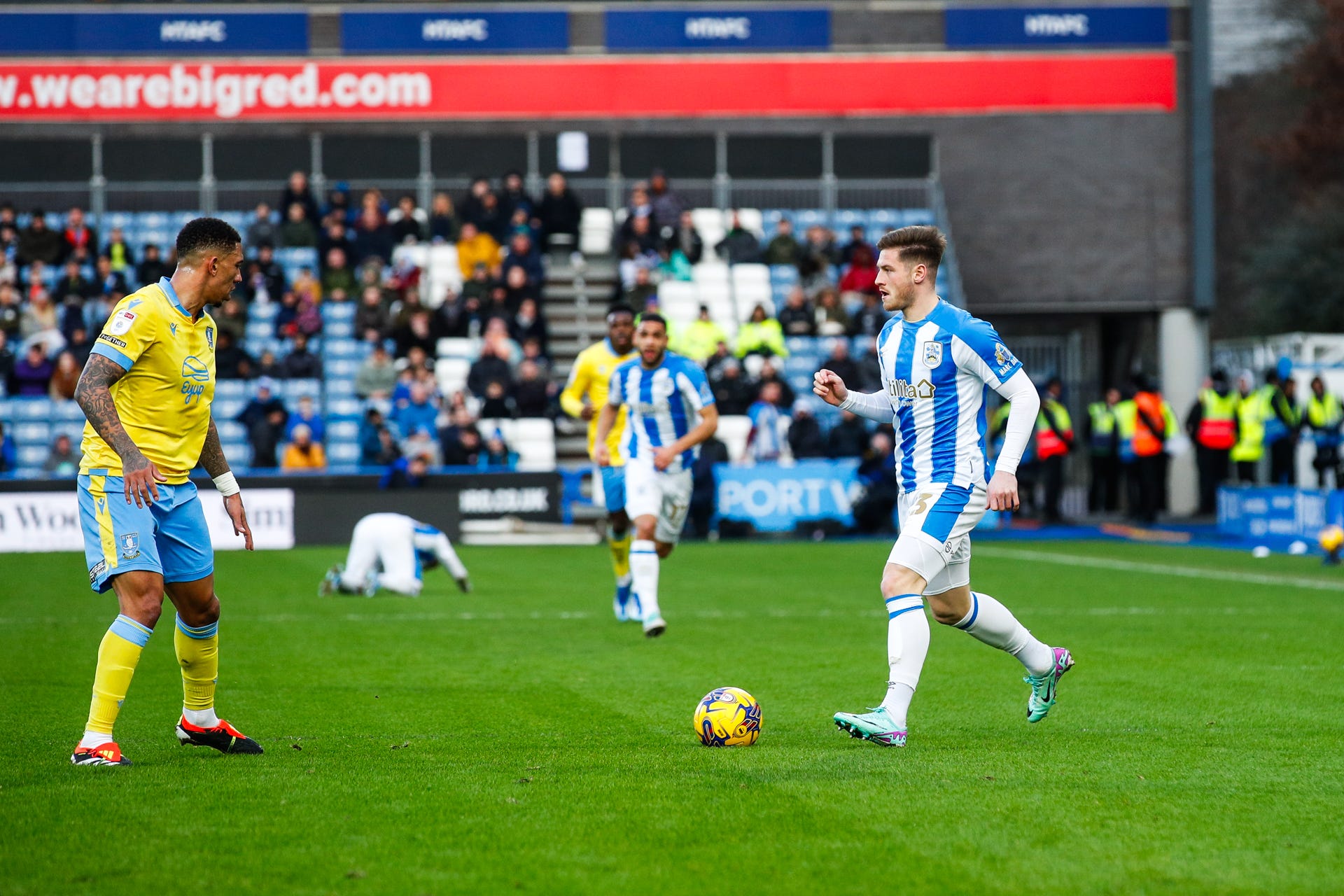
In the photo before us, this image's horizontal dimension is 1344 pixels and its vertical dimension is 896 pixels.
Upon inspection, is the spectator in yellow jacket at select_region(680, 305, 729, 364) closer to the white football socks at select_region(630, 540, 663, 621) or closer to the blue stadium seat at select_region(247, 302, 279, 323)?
the blue stadium seat at select_region(247, 302, 279, 323)

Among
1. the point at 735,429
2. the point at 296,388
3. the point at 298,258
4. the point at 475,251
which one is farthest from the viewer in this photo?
the point at 298,258

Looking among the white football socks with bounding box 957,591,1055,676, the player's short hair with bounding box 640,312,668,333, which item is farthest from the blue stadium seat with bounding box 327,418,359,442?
the white football socks with bounding box 957,591,1055,676

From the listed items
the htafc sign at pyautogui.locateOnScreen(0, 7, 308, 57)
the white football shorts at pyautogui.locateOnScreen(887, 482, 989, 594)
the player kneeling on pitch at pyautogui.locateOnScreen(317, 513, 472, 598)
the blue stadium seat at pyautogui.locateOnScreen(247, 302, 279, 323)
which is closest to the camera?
the white football shorts at pyautogui.locateOnScreen(887, 482, 989, 594)

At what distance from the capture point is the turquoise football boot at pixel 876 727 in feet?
22.1

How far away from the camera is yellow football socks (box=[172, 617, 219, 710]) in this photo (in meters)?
6.98

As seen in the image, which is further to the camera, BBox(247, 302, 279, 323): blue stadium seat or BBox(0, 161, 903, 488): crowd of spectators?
BBox(247, 302, 279, 323): blue stadium seat

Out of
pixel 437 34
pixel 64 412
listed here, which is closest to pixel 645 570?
pixel 64 412

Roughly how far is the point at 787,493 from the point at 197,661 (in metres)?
17.5

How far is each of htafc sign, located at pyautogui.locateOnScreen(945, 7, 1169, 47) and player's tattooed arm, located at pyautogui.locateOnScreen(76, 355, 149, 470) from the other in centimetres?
2661

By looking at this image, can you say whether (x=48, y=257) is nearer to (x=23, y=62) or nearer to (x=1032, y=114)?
(x=23, y=62)

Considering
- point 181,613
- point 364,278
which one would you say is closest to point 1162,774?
point 181,613

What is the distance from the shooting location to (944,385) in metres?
7.15

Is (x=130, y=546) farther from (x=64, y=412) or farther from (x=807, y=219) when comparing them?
(x=807, y=219)

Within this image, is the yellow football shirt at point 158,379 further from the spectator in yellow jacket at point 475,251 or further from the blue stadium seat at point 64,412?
the spectator in yellow jacket at point 475,251
